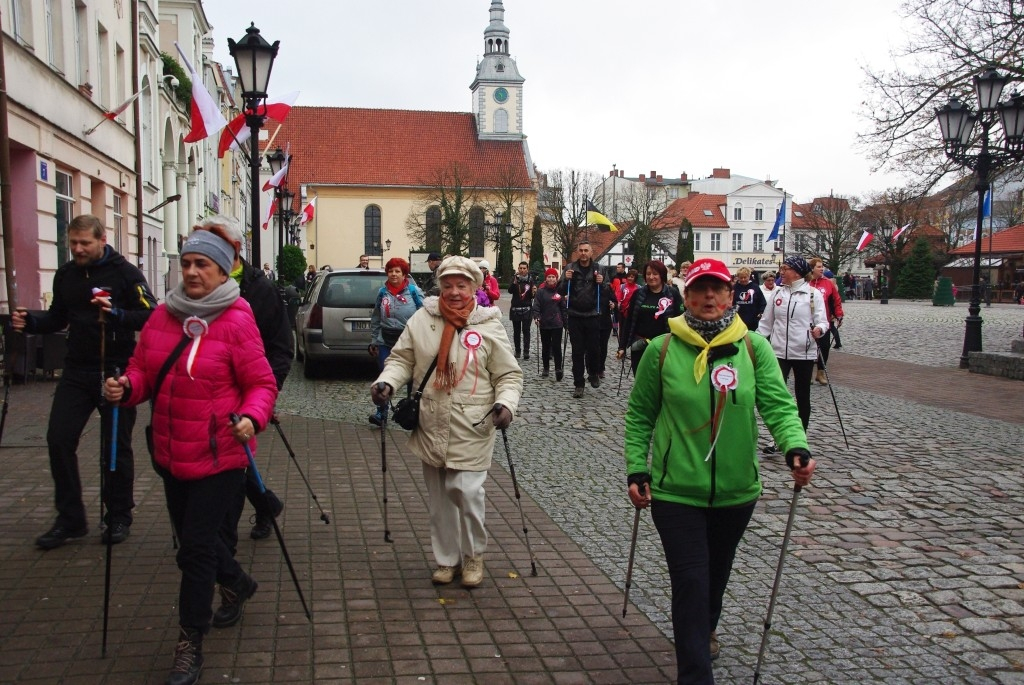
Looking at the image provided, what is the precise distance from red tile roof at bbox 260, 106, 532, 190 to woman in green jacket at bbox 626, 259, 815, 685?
252 ft

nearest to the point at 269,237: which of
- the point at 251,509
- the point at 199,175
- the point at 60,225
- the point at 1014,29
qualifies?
the point at 199,175

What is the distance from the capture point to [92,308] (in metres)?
5.70

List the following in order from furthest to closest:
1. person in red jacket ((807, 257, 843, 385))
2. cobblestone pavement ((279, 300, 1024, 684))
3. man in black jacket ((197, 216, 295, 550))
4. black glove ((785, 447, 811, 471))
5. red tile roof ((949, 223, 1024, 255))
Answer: red tile roof ((949, 223, 1024, 255))
person in red jacket ((807, 257, 843, 385))
man in black jacket ((197, 216, 295, 550))
cobblestone pavement ((279, 300, 1024, 684))
black glove ((785, 447, 811, 471))

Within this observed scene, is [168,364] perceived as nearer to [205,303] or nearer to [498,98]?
[205,303]

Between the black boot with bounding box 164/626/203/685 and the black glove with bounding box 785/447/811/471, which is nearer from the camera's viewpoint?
the black glove with bounding box 785/447/811/471

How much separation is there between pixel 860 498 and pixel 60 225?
1485 cm

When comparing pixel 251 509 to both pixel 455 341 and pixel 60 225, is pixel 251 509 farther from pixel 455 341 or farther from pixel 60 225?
pixel 60 225

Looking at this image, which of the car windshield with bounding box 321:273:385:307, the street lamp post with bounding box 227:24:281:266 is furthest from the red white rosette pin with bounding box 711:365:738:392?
the car windshield with bounding box 321:273:385:307

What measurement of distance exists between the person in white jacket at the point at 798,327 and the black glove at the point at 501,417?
16.2 feet

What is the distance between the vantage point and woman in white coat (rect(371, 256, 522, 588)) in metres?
5.16

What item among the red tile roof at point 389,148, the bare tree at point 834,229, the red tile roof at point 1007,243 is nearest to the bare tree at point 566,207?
the red tile roof at point 389,148

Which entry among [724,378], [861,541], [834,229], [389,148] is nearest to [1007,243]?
[834,229]

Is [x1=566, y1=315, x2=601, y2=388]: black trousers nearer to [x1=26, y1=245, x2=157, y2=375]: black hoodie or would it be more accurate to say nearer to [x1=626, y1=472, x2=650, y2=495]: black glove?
[x1=26, y1=245, x2=157, y2=375]: black hoodie

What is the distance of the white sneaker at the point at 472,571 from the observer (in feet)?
17.2
